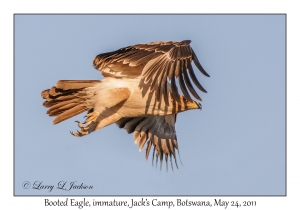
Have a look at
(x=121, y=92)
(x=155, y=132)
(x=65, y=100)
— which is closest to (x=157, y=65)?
(x=121, y=92)

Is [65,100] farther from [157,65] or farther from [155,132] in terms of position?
[155,132]

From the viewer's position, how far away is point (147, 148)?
12719 mm

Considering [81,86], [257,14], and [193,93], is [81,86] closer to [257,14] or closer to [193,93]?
[193,93]

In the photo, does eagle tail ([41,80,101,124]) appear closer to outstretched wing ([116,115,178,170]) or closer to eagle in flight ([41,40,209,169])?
eagle in flight ([41,40,209,169])

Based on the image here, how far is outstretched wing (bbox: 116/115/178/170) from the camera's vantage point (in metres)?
12.6

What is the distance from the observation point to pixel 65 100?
1110 cm

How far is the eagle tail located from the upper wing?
42cm

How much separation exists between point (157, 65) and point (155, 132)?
105 inches

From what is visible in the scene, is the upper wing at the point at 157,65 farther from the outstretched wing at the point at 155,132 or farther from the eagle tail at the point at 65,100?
the outstretched wing at the point at 155,132

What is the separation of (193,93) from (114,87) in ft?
5.41

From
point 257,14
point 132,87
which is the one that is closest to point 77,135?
point 132,87

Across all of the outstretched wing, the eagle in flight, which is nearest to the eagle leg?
the eagle in flight
